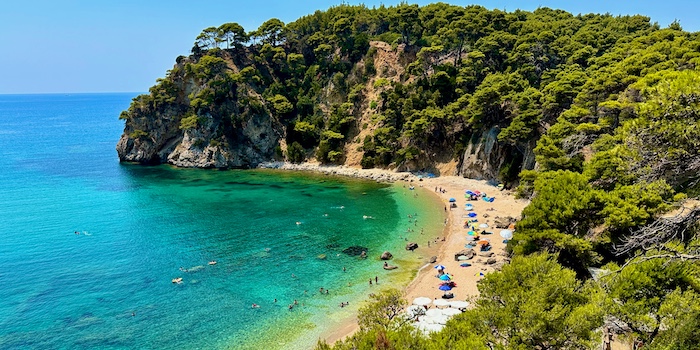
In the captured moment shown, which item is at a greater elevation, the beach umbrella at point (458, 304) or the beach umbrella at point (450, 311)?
the beach umbrella at point (458, 304)

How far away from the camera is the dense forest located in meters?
14.1

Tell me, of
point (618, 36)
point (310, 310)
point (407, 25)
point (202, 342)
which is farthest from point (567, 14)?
point (202, 342)

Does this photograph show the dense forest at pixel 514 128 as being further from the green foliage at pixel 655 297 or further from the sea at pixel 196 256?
the sea at pixel 196 256

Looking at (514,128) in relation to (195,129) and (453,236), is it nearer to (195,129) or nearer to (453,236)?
(453,236)

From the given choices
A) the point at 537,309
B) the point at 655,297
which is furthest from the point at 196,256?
the point at 655,297

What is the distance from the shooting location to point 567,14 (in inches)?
3585

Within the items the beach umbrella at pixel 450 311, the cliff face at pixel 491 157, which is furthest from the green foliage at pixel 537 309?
the cliff face at pixel 491 157

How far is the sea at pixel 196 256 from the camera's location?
27.2m

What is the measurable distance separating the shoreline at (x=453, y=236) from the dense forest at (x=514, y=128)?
3.03m

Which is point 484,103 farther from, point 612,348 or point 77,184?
point 77,184

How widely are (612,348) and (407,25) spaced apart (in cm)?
7092

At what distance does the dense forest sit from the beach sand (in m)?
→ 3.41

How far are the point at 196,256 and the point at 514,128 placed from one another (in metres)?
41.5

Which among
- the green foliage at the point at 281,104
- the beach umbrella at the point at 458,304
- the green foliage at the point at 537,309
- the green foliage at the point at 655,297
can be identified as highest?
the green foliage at the point at 281,104
